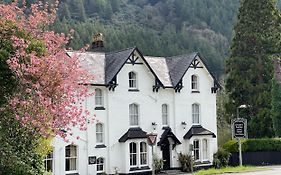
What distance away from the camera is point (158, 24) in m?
181

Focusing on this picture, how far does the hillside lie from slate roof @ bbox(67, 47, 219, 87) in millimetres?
75658

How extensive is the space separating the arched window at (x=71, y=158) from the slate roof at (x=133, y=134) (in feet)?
12.5

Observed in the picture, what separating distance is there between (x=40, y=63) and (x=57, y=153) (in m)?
17.7

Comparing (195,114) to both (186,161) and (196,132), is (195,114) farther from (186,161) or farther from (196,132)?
(186,161)

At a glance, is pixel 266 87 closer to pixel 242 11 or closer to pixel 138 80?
pixel 242 11

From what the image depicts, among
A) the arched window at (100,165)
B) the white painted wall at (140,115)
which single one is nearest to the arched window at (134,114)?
the white painted wall at (140,115)

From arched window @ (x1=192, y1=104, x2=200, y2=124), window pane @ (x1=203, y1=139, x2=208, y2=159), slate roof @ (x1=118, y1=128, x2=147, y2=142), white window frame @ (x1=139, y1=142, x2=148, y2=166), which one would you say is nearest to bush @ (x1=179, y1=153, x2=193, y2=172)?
window pane @ (x1=203, y1=139, x2=208, y2=159)

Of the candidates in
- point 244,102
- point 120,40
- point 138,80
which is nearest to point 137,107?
point 138,80

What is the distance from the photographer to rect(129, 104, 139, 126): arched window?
3934cm

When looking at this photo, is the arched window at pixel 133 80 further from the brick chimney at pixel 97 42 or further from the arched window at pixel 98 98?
the brick chimney at pixel 97 42

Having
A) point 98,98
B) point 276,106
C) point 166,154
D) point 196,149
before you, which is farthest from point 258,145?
point 98,98

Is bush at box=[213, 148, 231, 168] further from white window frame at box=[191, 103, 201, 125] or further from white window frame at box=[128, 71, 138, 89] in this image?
white window frame at box=[128, 71, 138, 89]

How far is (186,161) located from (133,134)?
17.8ft

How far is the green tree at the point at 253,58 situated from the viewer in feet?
166
